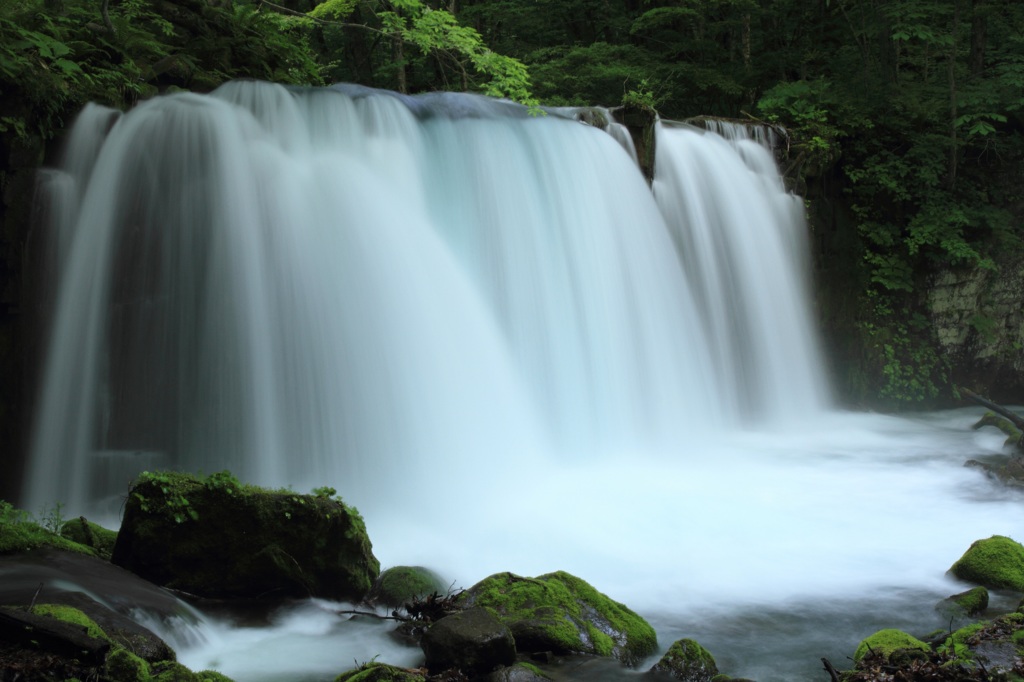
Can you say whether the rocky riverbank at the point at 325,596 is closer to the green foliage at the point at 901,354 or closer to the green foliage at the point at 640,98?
the green foliage at the point at 640,98

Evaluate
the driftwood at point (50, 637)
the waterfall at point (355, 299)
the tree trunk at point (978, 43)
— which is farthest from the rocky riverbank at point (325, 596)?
the tree trunk at point (978, 43)

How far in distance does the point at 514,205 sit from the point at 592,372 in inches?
81.5

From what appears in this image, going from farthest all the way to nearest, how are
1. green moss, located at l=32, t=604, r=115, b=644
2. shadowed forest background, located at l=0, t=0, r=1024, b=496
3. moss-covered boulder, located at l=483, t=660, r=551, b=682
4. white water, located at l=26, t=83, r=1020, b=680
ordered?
shadowed forest background, located at l=0, t=0, r=1024, b=496 < white water, located at l=26, t=83, r=1020, b=680 < moss-covered boulder, located at l=483, t=660, r=551, b=682 < green moss, located at l=32, t=604, r=115, b=644

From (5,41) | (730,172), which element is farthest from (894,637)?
(730,172)

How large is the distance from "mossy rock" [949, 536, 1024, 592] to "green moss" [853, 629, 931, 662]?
5.50ft

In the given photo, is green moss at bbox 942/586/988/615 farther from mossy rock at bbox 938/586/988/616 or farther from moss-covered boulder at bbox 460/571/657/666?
moss-covered boulder at bbox 460/571/657/666

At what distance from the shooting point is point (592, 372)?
9781mm

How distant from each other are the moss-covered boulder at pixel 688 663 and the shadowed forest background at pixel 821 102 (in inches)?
216

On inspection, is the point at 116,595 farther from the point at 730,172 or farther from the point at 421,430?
the point at 730,172

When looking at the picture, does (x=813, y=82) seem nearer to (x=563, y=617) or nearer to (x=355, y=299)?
(x=355, y=299)

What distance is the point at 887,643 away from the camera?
14.0 ft

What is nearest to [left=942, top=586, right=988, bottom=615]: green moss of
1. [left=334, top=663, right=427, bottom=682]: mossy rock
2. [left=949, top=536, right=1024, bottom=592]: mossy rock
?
[left=949, top=536, right=1024, bottom=592]: mossy rock

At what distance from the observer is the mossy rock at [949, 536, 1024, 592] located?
557 centimetres

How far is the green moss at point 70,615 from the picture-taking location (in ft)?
11.9
